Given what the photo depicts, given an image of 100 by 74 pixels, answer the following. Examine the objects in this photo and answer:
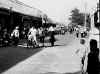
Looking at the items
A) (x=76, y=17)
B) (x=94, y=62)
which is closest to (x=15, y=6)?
(x=94, y=62)

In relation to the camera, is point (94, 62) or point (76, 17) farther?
point (76, 17)

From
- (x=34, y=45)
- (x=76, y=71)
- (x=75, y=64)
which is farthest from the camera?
(x=34, y=45)

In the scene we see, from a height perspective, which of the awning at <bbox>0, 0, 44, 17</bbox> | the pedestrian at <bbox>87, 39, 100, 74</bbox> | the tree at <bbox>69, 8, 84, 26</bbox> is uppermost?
the tree at <bbox>69, 8, 84, 26</bbox>

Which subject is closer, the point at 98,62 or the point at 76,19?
the point at 98,62

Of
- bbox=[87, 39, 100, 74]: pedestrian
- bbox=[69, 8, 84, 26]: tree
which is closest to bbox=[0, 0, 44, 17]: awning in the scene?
bbox=[87, 39, 100, 74]: pedestrian

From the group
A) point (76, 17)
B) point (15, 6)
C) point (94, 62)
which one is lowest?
point (94, 62)

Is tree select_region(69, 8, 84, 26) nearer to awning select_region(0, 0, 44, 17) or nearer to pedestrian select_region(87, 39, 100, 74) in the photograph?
awning select_region(0, 0, 44, 17)

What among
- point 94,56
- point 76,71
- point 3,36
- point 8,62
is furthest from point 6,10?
point 94,56

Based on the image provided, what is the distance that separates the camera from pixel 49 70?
11.3 meters

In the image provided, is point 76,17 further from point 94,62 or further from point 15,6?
point 94,62

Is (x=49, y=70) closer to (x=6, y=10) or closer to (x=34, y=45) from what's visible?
(x=34, y=45)

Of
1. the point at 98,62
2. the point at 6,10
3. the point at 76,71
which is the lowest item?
the point at 76,71

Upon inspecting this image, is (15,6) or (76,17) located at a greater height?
(76,17)

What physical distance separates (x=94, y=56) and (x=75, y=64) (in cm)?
735
